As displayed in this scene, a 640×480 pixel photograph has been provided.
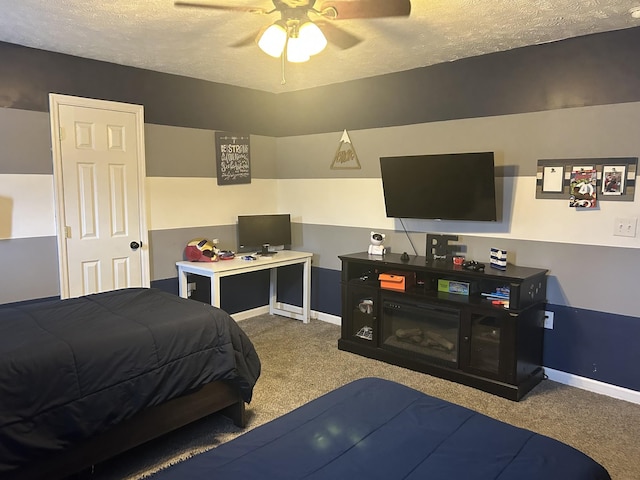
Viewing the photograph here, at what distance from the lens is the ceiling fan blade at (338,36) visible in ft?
9.70

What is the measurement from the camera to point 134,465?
2.49 m

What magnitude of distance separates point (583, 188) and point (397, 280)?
5.04ft

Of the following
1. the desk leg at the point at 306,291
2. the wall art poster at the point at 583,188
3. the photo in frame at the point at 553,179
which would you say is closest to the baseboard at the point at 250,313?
the desk leg at the point at 306,291

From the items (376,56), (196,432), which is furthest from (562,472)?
(376,56)

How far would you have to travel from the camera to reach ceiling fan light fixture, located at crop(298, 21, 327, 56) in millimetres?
2436

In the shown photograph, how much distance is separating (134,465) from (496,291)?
8.78 feet

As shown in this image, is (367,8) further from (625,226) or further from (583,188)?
(625,226)

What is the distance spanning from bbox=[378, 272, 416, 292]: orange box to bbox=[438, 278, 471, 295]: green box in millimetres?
258

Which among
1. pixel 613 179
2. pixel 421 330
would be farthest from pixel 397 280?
pixel 613 179

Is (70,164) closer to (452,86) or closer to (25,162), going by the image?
(25,162)

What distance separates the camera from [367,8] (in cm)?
243

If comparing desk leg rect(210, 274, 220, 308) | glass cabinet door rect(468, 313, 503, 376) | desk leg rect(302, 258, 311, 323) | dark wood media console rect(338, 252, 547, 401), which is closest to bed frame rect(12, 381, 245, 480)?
desk leg rect(210, 274, 220, 308)

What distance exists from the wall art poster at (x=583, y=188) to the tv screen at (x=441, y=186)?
21.2 inches

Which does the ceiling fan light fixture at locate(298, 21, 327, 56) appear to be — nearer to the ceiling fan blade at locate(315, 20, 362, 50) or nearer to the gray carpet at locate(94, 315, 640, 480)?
the ceiling fan blade at locate(315, 20, 362, 50)
